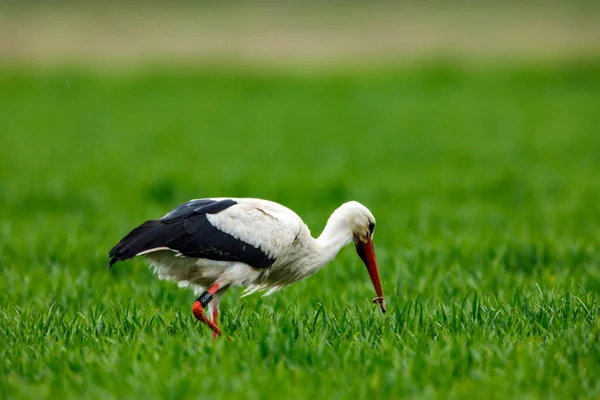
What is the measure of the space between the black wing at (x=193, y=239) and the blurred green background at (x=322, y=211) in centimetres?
45

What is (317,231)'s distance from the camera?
10.1 meters

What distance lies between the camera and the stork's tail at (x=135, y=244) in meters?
5.28

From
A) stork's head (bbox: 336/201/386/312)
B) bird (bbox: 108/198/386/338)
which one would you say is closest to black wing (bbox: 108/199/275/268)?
bird (bbox: 108/198/386/338)

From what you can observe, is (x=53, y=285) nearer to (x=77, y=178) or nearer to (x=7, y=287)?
(x=7, y=287)

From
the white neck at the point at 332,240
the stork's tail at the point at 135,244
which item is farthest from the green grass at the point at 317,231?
the stork's tail at the point at 135,244

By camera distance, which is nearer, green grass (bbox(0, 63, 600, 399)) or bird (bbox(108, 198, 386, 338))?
green grass (bbox(0, 63, 600, 399))

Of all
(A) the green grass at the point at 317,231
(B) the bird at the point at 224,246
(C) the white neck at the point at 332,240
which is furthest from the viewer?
(C) the white neck at the point at 332,240

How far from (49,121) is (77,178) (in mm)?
8171

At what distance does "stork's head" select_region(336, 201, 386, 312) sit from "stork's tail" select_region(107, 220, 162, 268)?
4.54 ft

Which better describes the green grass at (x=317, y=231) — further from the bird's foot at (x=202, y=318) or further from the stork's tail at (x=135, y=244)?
the stork's tail at (x=135, y=244)

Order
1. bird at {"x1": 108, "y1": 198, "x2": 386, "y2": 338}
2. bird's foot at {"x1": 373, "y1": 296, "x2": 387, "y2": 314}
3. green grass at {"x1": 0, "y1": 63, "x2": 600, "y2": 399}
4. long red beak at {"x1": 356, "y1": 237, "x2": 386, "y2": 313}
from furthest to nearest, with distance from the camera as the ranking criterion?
long red beak at {"x1": 356, "y1": 237, "x2": 386, "y2": 313}, bird's foot at {"x1": 373, "y1": 296, "x2": 387, "y2": 314}, bird at {"x1": 108, "y1": 198, "x2": 386, "y2": 338}, green grass at {"x1": 0, "y1": 63, "x2": 600, "y2": 399}

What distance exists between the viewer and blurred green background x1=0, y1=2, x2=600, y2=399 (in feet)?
15.2

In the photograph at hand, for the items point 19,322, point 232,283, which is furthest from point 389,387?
point 19,322

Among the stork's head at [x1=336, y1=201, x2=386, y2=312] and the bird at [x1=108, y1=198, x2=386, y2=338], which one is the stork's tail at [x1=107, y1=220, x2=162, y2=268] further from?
the stork's head at [x1=336, y1=201, x2=386, y2=312]
